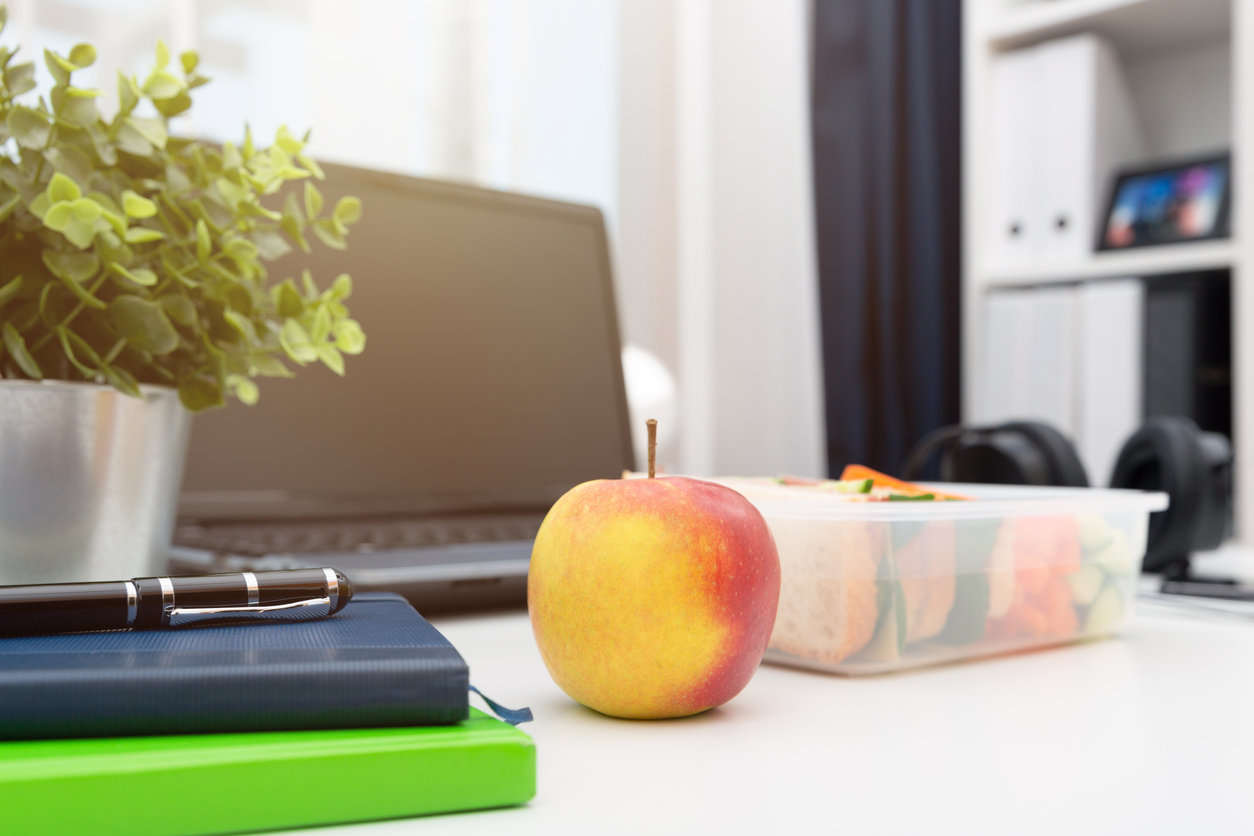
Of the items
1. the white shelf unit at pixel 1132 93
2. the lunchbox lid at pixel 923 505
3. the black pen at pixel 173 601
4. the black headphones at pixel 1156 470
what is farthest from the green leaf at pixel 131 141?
the white shelf unit at pixel 1132 93

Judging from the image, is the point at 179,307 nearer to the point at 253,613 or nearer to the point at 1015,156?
the point at 253,613

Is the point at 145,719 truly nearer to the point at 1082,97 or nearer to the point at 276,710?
the point at 276,710

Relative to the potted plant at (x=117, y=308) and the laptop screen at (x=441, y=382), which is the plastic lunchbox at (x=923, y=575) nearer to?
the potted plant at (x=117, y=308)

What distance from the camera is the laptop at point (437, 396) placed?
89cm

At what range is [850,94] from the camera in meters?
1.77

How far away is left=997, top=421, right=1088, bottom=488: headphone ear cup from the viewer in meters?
0.92

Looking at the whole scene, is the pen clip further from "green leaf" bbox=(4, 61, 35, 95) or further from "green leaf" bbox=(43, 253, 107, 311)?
"green leaf" bbox=(4, 61, 35, 95)

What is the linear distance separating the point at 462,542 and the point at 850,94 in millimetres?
1311

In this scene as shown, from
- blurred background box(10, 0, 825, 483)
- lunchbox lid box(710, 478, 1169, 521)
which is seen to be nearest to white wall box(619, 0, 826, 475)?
blurred background box(10, 0, 825, 483)

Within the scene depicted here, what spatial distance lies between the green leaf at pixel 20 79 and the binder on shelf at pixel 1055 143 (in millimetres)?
1431

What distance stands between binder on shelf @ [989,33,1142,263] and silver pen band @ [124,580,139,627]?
149cm

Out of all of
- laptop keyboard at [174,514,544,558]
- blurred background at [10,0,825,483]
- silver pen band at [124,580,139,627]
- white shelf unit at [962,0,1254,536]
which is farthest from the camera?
white shelf unit at [962,0,1254,536]

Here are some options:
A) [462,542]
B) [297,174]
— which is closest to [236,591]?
[297,174]

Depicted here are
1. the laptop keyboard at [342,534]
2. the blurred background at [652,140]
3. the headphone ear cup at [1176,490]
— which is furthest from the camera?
the blurred background at [652,140]
